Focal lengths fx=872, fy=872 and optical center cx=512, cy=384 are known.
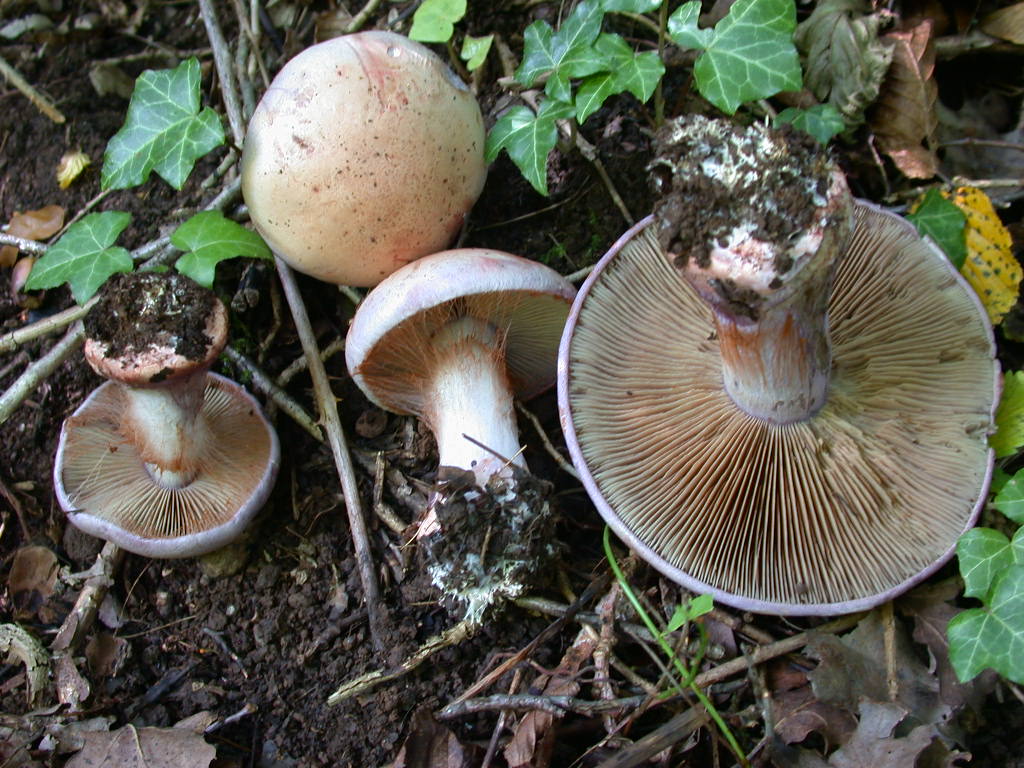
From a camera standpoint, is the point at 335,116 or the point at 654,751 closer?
the point at 654,751

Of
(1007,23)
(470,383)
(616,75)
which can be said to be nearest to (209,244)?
(470,383)

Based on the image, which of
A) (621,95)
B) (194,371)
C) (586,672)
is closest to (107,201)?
(194,371)

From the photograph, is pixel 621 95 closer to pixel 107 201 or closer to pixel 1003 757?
pixel 107 201

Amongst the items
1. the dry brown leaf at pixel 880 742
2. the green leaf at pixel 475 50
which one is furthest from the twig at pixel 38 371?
the dry brown leaf at pixel 880 742

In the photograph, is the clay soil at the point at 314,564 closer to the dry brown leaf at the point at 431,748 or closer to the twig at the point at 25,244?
the dry brown leaf at the point at 431,748

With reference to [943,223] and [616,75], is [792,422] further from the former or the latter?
[616,75]

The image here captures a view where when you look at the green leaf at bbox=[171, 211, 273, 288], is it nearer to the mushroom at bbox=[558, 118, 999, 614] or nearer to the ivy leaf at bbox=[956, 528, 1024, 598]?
the mushroom at bbox=[558, 118, 999, 614]
